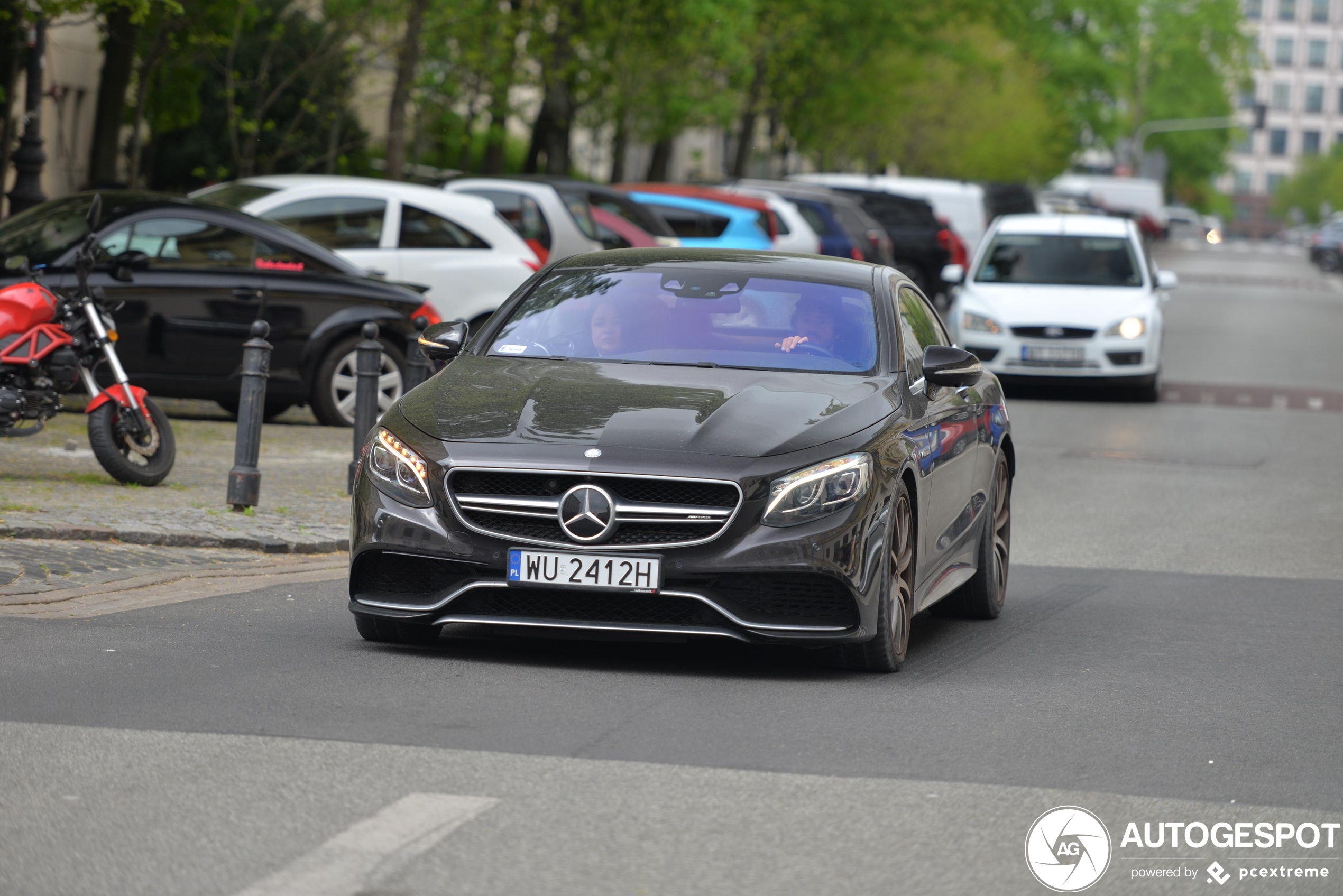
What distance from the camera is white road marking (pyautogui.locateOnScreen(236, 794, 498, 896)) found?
469 cm

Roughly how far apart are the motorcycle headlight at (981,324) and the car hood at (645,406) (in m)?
13.6

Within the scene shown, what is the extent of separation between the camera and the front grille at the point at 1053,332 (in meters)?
21.3

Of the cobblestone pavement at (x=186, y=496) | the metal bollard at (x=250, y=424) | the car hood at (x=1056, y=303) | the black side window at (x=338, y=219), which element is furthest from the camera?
the car hood at (x=1056, y=303)

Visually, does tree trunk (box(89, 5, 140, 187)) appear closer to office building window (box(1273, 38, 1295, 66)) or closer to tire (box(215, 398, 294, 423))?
tire (box(215, 398, 294, 423))

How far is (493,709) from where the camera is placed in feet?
21.9

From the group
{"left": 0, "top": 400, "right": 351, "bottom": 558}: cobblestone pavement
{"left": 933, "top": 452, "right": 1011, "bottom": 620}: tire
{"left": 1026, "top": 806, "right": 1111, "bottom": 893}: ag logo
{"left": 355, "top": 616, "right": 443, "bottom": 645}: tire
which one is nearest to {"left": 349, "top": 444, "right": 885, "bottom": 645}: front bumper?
{"left": 355, "top": 616, "right": 443, "bottom": 645}: tire

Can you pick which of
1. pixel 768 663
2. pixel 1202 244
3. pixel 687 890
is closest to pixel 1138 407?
pixel 768 663

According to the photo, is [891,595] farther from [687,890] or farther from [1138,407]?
[1138,407]

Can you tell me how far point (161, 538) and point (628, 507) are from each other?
370cm

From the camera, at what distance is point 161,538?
1012 centimetres

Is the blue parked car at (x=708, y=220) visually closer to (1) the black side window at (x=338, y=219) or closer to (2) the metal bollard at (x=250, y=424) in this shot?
(1) the black side window at (x=338, y=219)

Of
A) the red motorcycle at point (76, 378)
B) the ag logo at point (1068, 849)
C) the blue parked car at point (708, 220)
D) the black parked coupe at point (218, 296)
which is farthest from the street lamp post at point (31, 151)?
the ag logo at point (1068, 849)

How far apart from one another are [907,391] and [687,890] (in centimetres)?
360

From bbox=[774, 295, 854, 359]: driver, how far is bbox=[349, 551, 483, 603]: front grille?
65.3 inches
